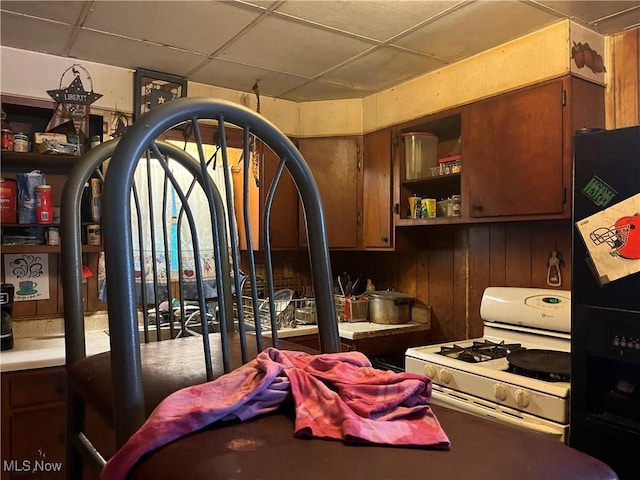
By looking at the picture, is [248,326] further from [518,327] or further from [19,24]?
[19,24]

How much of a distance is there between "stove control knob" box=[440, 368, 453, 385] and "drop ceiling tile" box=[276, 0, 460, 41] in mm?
1485

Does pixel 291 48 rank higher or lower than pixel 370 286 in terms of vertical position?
higher

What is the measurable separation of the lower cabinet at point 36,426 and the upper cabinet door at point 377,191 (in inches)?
68.3

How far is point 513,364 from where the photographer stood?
2012 mm

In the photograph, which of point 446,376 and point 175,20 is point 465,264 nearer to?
point 446,376

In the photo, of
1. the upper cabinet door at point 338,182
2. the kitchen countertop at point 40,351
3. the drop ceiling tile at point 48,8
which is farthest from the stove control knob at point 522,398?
the drop ceiling tile at point 48,8

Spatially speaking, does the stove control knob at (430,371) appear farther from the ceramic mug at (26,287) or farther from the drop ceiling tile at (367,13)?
the ceramic mug at (26,287)

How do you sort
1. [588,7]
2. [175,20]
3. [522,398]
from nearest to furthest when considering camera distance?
[522,398] < [588,7] < [175,20]

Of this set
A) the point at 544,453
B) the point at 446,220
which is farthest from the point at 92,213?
the point at 544,453

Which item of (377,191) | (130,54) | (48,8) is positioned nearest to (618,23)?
(377,191)

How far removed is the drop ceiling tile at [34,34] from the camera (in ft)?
7.03

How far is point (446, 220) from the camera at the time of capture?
8.55 ft

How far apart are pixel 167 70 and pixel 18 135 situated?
814mm

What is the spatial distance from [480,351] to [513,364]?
1.05 ft
